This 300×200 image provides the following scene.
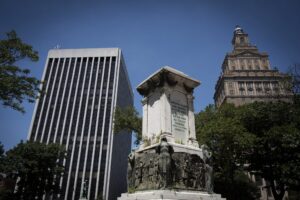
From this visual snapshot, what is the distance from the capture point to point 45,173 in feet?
105

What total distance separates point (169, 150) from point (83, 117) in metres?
61.3

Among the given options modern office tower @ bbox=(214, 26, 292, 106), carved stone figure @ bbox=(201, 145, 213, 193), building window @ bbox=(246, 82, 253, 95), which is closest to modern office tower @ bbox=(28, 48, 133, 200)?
modern office tower @ bbox=(214, 26, 292, 106)

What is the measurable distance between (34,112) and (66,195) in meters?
26.2

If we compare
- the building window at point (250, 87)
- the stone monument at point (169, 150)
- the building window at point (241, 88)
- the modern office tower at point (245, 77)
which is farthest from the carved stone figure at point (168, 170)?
the building window at point (250, 87)

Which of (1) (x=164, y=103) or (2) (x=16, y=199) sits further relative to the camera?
(2) (x=16, y=199)

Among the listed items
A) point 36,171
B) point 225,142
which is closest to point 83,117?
point 36,171

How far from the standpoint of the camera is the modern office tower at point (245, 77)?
5969 cm

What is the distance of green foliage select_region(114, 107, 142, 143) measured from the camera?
77.1 ft

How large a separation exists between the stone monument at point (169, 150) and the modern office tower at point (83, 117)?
48.8m

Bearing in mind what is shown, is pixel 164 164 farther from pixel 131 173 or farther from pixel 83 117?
pixel 83 117

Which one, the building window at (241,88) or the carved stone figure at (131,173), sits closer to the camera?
the carved stone figure at (131,173)

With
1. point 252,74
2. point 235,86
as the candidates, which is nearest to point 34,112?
point 235,86

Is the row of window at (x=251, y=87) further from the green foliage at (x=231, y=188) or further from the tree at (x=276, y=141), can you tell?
the tree at (x=276, y=141)

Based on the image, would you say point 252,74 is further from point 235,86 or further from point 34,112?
point 34,112
